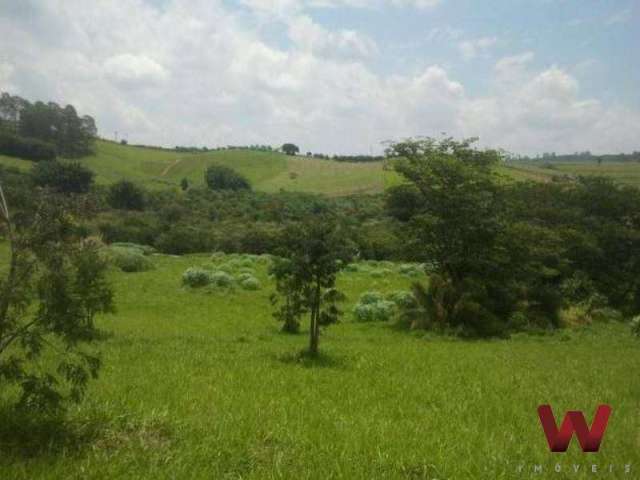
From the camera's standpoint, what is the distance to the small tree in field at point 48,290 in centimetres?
703

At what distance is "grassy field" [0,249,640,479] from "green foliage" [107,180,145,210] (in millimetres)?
65289

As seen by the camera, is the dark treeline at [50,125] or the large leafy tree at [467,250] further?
the dark treeline at [50,125]

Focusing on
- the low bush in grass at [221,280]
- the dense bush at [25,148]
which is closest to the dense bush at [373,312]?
the low bush in grass at [221,280]

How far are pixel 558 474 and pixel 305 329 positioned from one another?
54.6 feet

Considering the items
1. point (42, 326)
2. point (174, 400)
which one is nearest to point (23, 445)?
point (42, 326)

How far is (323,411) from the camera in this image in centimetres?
965

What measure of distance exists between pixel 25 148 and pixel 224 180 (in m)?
35.2

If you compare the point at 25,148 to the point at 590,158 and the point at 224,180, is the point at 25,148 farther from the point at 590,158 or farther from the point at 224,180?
the point at 590,158

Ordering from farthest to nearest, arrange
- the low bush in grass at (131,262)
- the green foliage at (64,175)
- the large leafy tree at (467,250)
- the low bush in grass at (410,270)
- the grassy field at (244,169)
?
the grassy field at (244,169) → the green foliage at (64,175) → the low bush in grass at (410,270) → the low bush in grass at (131,262) → the large leafy tree at (467,250)

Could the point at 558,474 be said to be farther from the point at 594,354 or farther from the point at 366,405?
the point at 594,354

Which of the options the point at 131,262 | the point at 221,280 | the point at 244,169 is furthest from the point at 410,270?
the point at 244,169

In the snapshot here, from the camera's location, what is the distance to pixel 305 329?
23.3 metres

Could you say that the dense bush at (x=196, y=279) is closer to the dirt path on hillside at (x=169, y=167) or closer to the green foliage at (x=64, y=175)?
the green foliage at (x=64, y=175)

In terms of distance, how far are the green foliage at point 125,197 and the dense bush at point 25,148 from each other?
87.8ft
